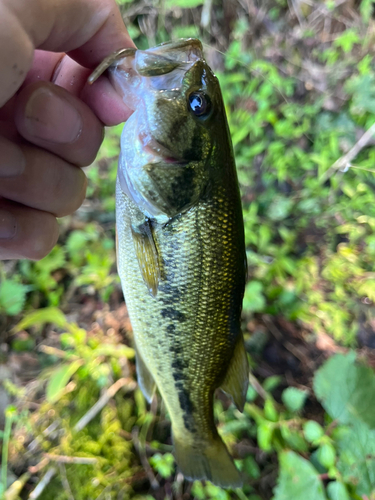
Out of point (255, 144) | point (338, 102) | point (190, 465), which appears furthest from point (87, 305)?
point (338, 102)

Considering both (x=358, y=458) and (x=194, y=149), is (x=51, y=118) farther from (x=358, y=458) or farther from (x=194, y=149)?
(x=358, y=458)

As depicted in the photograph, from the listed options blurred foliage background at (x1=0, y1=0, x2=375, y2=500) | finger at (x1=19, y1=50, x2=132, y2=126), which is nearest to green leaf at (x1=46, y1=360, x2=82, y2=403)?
blurred foliage background at (x1=0, y1=0, x2=375, y2=500)

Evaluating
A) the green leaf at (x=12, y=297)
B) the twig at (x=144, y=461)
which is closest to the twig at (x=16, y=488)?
the twig at (x=144, y=461)

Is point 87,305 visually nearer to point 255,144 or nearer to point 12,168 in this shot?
point 12,168

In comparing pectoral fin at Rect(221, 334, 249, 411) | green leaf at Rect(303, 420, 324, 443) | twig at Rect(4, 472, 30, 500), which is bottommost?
twig at Rect(4, 472, 30, 500)

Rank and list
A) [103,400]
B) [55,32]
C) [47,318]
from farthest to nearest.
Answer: [47,318] < [103,400] < [55,32]

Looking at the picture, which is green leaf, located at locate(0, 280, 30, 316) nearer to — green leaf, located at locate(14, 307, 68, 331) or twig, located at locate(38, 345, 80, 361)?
green leaf, located at locate(14, 307, 68, 331)

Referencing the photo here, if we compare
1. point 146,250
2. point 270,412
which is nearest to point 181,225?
Result: point 146,250
